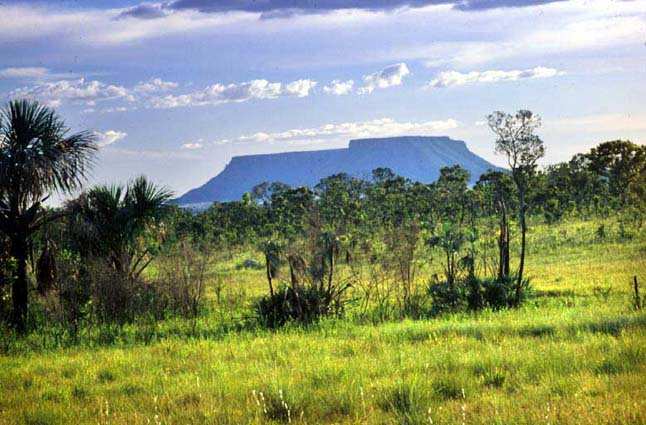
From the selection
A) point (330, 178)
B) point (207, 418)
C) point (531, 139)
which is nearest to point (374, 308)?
point (207, 418)

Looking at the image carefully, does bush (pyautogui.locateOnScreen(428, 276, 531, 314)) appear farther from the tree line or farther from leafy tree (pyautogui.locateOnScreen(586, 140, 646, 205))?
leafy tree (pyautogui.locateOnScreen(586, 140, 646, 205))

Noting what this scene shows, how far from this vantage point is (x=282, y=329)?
16.3 meters

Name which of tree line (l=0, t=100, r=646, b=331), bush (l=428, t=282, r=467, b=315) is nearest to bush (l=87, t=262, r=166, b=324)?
tree line (l=0, t=100, r=646, b=331)

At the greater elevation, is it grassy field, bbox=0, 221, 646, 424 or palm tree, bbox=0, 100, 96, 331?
palm tree, bbox=0, 100, 96, 331

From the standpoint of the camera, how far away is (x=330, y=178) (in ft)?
276

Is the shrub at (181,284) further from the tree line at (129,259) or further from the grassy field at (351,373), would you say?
the grassy field at (351,373)

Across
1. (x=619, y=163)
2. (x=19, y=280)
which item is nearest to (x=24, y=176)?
(x=19, y=280)

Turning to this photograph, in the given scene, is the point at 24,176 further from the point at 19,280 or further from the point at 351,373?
the point at 351,373

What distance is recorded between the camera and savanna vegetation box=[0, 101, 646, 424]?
8.34 m

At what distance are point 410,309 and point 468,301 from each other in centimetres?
160

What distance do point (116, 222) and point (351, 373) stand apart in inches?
533

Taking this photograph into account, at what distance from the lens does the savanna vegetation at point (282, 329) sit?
27.4 ft

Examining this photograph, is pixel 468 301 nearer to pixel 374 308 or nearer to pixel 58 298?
pixel 374 308

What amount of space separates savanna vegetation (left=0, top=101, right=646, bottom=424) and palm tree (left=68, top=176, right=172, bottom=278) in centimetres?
5
